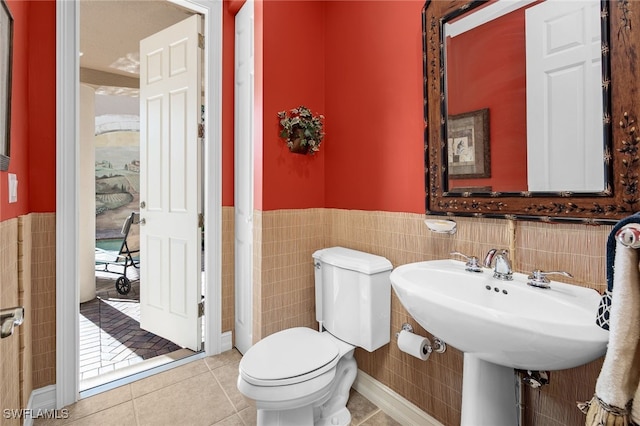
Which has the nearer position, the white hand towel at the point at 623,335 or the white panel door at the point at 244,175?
the white hand towel at the point at 623,335

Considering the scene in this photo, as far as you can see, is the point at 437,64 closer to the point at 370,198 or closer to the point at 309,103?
the point at 370,198

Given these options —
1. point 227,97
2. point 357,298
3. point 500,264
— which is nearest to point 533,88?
point 500,264

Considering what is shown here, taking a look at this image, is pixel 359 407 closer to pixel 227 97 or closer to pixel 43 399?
pixel 43 399

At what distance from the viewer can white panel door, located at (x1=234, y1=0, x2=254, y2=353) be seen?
2.04m

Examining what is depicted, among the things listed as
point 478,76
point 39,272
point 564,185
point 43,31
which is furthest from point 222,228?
point 564,185

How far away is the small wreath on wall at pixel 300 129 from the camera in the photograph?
6.04 feet

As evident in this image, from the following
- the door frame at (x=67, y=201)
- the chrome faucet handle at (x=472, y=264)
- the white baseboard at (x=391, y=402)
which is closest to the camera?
the chrome faucet handle at (x=472, y=264)

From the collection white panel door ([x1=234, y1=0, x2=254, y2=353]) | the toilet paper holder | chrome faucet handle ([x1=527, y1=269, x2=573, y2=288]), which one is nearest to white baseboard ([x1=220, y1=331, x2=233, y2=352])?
white panel door ([x1=234, y1=0, x2=254, y2=353])

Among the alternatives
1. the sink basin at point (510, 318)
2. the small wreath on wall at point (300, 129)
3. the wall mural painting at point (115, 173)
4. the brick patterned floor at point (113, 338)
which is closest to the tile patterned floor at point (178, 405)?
the brick patterned floor at point (113, 338)

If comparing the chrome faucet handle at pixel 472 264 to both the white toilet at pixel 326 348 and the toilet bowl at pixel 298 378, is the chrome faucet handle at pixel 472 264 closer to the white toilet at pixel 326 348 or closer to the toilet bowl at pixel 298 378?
the white toilet at pixel 326 348

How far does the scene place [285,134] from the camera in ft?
6.05

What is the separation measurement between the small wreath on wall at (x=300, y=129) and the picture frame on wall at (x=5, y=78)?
45.2 inches

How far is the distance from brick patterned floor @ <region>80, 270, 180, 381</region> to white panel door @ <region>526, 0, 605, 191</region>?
2.54 metres

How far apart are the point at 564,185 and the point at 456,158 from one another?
41cm
